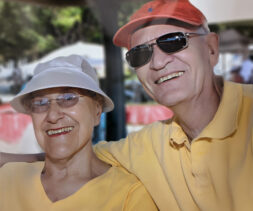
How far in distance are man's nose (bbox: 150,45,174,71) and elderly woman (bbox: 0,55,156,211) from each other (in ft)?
1.08

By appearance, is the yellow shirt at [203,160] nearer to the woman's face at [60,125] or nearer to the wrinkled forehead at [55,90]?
the woman's face at [60,125]

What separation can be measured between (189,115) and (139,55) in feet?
1.29

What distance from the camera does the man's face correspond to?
4.63 ft

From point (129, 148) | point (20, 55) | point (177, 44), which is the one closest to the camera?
point (177, 44)

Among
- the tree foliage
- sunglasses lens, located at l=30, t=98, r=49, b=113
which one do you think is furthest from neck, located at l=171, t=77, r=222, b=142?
the tree foliage

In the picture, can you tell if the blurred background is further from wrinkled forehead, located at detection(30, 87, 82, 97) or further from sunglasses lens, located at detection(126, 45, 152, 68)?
wrinkled forehead, located at detection(30, 87, 82, 97)

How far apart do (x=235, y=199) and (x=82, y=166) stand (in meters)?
0.77

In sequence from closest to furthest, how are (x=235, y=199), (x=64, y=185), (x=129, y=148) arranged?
(x=235, y=199) < (x=64, y=185) < (x=129, y=148)

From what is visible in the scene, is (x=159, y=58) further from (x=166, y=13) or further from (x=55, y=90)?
(x=55, y=90)

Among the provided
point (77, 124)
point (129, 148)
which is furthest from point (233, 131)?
point (77, 124)

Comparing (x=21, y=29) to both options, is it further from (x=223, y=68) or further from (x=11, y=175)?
(x=223, y=68)

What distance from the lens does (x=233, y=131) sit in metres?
1.28

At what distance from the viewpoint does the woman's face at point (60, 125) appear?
145 centimetres

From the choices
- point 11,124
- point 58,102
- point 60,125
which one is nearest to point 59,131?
point 60,125
